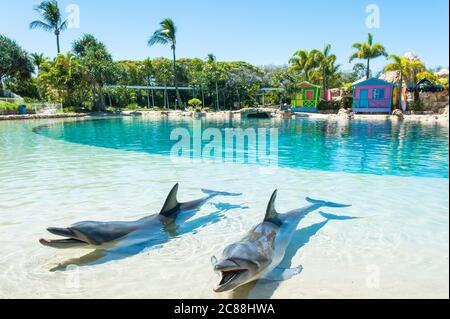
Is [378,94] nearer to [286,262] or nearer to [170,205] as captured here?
[170,205]

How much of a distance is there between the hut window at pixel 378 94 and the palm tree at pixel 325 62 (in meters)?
11.2

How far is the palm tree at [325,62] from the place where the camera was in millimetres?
46844

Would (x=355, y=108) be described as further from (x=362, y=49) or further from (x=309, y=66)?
(x=309, y=66)

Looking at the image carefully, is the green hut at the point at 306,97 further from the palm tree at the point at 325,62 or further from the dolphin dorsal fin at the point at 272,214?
the dolphin dorsal fin at the point at 272,214

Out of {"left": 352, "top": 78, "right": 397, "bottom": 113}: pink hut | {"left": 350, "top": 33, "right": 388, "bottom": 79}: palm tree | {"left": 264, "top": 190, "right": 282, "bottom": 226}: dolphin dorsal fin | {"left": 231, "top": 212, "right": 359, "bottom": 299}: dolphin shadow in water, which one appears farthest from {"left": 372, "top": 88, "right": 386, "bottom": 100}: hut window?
{"left": 264, "top": 190, "right": 282, "bottom": 226}: dolphin dorsal fin

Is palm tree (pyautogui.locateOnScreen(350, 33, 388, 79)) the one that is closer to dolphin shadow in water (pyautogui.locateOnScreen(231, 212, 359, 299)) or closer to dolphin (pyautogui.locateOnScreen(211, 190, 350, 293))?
dolphin shadow in water (pyautogui.locateOnScreen(231, 212, 359, 299))

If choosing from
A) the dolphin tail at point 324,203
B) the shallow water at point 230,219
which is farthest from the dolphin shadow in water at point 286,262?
the dolphin tail at point 324,203

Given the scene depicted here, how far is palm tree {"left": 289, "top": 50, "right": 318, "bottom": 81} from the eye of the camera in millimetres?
47691

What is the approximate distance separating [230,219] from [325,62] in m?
45.0

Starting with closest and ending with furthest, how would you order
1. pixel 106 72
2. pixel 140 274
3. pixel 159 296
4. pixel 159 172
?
pixel 159 296 < pixel 140 274 < pixel 159 172 < pixel 106 72

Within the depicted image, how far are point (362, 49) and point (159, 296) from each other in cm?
4168

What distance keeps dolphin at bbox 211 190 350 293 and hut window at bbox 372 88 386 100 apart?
3497cm
